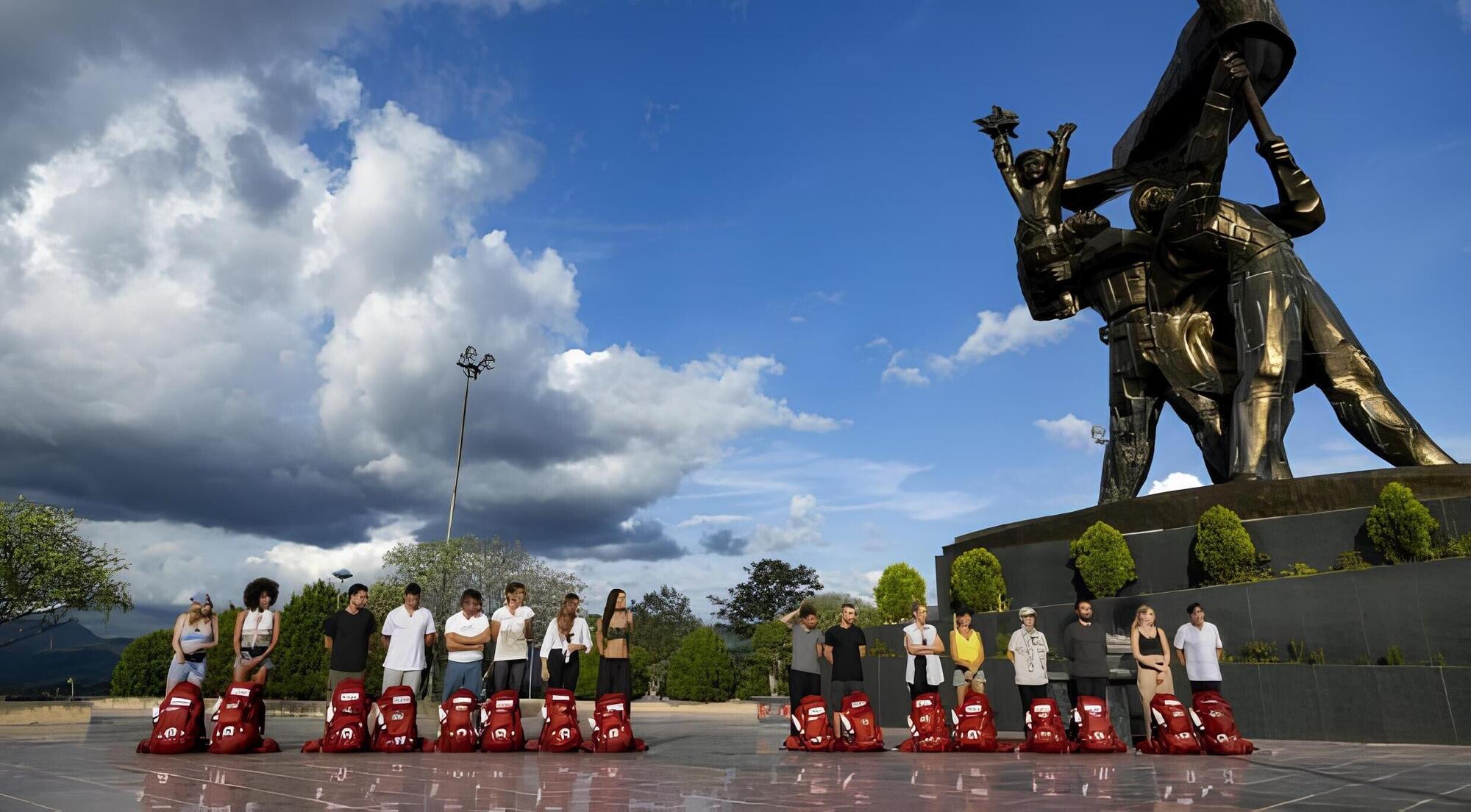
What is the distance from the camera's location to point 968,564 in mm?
17688

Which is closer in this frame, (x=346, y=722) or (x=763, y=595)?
(x=346, y=722)

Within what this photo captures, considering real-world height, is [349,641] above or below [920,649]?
above

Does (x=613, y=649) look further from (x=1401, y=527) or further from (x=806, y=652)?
(x=1401, y=527)

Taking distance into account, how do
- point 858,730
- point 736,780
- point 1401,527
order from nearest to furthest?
point 736,780
point 858,730
point 1401,527

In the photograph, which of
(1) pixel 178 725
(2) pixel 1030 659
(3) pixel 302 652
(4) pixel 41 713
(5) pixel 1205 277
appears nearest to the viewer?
(1) pixel 178 725

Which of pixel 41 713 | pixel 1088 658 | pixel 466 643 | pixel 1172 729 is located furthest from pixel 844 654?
pixel 41 713

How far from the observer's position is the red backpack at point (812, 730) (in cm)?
1009

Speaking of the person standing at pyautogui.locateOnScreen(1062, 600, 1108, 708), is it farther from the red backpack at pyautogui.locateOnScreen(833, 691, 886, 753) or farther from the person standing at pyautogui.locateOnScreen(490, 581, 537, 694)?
the person standing at pyautogui.locateOnScreen(490, 581, 537, 694)

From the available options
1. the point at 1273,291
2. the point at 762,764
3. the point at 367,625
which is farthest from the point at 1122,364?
the point at 367,625

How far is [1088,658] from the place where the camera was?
991cm

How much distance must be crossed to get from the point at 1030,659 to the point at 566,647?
16.9 ft

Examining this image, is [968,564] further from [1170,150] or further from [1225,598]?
[1170,150]

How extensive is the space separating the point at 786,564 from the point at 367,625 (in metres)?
54.0

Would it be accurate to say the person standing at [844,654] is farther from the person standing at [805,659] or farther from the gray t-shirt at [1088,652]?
the gray t-shirt at [1088,652]
